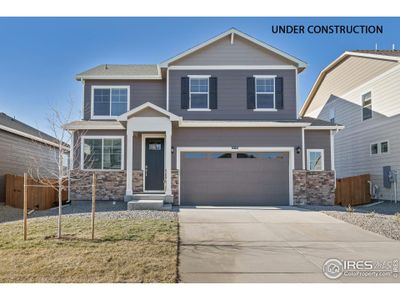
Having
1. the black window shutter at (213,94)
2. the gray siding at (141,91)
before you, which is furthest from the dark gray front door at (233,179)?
the gray siding at (141,91)

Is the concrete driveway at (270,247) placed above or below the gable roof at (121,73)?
below

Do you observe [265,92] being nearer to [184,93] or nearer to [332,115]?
[184,93]

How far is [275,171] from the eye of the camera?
1371cm

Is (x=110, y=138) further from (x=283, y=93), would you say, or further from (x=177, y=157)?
(x=283, y=93)

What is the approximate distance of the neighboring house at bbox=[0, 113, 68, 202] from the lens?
14.7 metres

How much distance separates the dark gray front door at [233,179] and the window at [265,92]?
7.52 ft

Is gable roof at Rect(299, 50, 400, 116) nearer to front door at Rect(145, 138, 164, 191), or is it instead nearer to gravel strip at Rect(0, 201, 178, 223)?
front door at Rect(145, 138, 164, 191)

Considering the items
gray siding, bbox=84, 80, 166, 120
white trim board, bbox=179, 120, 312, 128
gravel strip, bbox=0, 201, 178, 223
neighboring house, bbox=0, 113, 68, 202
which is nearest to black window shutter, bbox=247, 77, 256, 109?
white trim board, bbox=179, 120, 312, 128

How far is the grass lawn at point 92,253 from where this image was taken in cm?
503

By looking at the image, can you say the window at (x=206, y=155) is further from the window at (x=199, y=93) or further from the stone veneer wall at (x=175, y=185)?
the window at (x=199, y=93)

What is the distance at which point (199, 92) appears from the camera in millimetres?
14477

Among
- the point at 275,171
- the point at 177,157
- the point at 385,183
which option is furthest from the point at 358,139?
the point at 177,157

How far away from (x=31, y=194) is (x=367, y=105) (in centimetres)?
1595

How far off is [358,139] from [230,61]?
8321mm
